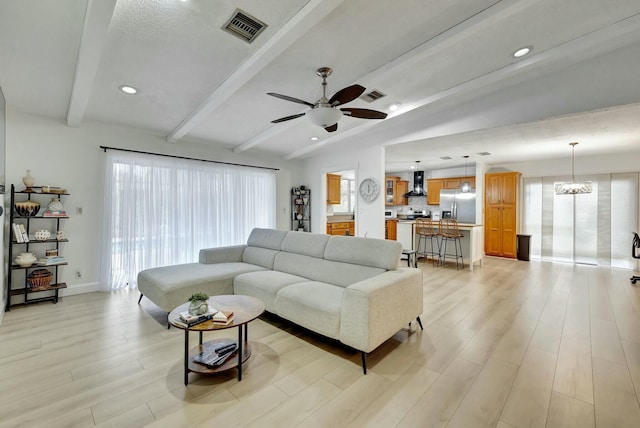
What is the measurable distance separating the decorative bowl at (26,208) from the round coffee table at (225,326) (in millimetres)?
2902

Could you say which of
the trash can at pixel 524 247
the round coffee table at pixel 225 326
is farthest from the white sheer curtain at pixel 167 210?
the trash can at pixel 524 247

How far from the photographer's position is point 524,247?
22.2 ft

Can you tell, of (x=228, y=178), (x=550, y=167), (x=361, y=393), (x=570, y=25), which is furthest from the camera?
(x=550, y=167)

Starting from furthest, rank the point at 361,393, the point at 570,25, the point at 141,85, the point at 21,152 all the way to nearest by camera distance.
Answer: the point at 21,152, the point at 141,85, the point at 570,25, the point at 361,393

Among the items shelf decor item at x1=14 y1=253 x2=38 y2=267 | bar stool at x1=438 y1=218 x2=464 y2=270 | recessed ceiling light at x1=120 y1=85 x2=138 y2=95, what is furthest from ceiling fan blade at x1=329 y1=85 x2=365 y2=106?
bar stool at x1=438 y1=218 x2=464 y2=270

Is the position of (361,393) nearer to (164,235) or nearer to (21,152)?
(164,235)

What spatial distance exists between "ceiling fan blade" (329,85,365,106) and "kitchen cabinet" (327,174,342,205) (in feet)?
16.4

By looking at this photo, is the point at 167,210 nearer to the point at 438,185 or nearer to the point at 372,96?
the point at 372,96

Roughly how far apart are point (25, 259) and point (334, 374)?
406 centimetres

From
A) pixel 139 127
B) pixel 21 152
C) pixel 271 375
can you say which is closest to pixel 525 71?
pixel 271 375

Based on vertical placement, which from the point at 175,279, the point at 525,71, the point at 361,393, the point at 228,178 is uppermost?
the point at 525,71

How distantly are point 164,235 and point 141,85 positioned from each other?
252cm

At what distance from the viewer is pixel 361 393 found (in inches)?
74.2

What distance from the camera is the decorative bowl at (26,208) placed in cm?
343
